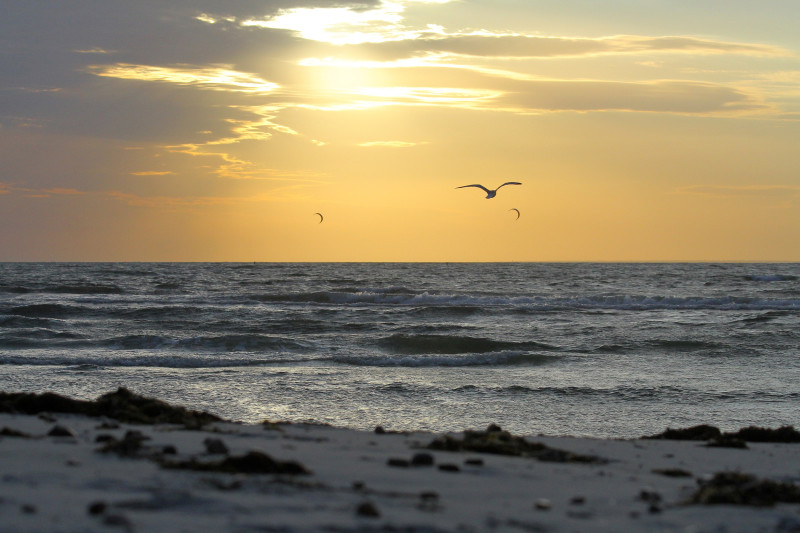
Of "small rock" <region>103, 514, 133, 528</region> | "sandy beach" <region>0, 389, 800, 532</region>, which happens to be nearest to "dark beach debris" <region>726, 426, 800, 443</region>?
"sandy beach" <region>0, 389, 800, 532</region>

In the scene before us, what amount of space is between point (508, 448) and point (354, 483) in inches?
70.3

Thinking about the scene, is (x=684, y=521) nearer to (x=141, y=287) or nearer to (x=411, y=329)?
(x=411, y=329)

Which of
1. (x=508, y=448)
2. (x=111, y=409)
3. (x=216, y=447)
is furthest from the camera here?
(x=111, y=409)

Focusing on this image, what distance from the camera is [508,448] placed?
578cm

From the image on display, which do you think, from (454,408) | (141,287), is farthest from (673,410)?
(141,287)

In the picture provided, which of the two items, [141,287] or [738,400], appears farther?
[141,287]

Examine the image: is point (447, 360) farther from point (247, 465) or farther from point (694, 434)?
point (247, 465)

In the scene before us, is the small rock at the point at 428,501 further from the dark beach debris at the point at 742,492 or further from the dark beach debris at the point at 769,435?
the dark beach debris at the point at 769,435

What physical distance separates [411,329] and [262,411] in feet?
45.6

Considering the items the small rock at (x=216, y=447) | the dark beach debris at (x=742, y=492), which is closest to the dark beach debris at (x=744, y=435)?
the dark beach debris at (x=742, y=492)

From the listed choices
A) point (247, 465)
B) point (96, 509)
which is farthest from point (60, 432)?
point (96, 509)

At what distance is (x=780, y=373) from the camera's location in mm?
14680

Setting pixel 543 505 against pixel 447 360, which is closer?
pixel 543 505

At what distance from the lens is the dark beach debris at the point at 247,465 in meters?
4.46
